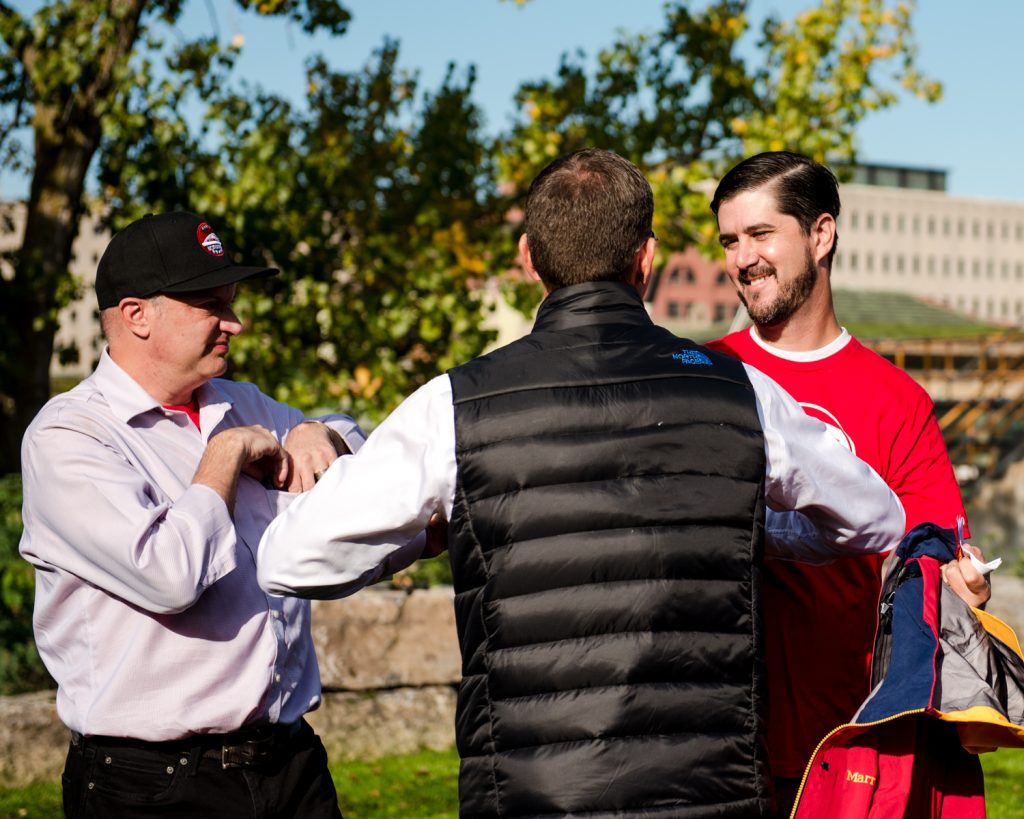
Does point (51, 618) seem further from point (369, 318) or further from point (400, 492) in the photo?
point (369, 318)

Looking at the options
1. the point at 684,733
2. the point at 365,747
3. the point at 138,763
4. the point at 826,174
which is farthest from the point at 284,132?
the point at 684,733

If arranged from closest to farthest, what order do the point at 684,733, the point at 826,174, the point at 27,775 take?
the point at 684,733, the point at 826,174, the point at 27,775

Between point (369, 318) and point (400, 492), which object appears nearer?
point (400, 492)

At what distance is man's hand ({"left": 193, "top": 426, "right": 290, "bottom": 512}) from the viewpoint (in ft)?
9.26

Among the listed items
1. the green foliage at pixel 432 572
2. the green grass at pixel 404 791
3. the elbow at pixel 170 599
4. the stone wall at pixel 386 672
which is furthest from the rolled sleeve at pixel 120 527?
the green foliage at pixel 432 572

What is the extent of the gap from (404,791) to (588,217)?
193 inches

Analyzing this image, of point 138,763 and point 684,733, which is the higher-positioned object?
point 684,733

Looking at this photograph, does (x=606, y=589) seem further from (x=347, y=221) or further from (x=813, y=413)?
(x=347, y=221)

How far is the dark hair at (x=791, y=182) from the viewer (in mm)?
3428

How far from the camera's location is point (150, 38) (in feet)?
29.3

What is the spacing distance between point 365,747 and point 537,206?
17.7ft

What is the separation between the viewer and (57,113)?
903 centimetres

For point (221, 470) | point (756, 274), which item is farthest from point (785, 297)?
point (221, 470)

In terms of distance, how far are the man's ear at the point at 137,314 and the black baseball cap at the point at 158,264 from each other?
0.06 feet
